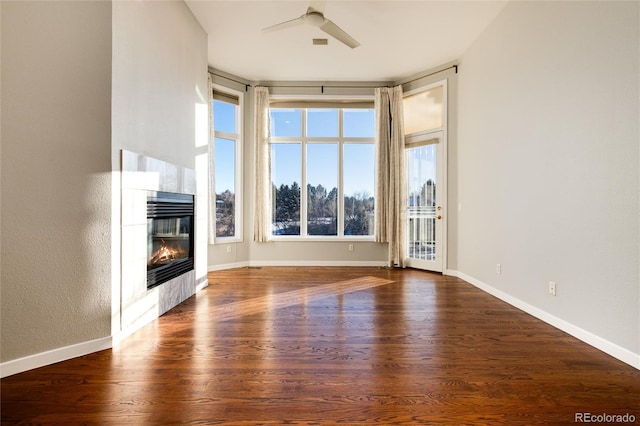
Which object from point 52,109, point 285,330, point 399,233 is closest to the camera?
point 52,109

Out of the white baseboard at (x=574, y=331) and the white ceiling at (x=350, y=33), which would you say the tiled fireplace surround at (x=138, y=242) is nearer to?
the white ceiling at (x=350, y=33)

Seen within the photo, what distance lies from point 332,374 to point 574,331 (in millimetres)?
2059

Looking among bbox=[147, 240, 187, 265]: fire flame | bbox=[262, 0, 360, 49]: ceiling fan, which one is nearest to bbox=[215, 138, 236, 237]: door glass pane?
bbox=[147, 240, 187, 265]: fire flame

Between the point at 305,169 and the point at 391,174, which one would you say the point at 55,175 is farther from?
the point at 391,174

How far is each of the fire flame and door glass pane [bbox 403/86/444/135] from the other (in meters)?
4.06

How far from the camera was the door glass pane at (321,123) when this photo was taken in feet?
18.7

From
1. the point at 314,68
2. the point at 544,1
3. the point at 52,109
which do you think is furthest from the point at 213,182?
the point at 544,1

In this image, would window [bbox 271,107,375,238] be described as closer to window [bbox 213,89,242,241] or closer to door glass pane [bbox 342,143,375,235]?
door glass pane [bbox 342,143,375,235]

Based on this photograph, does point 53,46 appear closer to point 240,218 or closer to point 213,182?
point 213,182

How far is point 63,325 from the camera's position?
2131mm

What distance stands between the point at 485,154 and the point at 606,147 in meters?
1.74

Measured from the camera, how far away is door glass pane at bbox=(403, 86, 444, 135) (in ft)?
16.4

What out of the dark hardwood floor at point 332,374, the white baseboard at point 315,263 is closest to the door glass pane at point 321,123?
the white baseboard at point 315,263

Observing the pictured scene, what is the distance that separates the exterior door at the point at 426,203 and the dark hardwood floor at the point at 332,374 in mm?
1993
